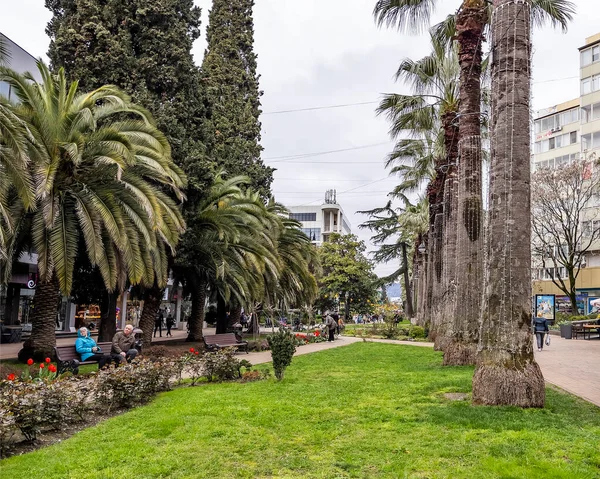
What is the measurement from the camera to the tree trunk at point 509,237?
805cm

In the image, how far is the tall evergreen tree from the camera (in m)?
31.0

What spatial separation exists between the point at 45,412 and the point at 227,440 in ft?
8.02

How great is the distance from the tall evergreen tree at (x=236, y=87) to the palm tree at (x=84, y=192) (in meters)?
Result: 14.0

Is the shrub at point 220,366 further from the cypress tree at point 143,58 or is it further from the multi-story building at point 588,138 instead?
the multi-story building at point 588,138

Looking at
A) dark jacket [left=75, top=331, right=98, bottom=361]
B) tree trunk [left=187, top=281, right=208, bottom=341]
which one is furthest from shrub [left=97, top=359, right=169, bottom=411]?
tree trunk [left=187, top=281, right=208, bottom=341]

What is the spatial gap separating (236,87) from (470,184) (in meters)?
22.9

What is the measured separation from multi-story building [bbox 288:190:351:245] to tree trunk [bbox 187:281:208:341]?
3106 inches

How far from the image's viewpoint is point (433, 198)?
86.3 ft

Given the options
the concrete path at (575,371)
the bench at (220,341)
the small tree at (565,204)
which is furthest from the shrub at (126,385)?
the small tree at (565,204)

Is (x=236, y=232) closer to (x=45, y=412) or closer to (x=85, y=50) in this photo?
(x=85, y=50)

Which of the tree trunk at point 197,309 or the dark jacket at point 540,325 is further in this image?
the tree trunk at point 197,309

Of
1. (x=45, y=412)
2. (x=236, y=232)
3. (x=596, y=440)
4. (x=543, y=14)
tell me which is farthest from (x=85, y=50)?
(x=596, y=440)

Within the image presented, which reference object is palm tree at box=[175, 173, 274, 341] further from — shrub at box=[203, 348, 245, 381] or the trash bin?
the trash bin

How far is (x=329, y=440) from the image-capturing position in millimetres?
6562
